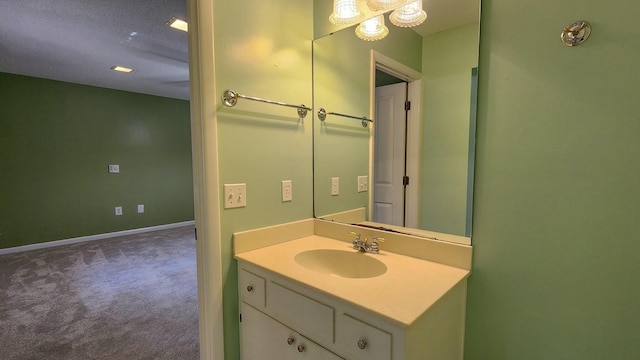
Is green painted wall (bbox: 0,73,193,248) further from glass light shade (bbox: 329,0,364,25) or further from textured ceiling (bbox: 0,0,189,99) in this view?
glass light shade (bbox: 329,0,364,25)

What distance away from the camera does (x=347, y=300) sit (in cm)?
88

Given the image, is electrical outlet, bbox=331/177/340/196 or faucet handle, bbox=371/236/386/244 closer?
faucet handle, bbox=371/236/386/244

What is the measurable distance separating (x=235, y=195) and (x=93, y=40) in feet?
8.23

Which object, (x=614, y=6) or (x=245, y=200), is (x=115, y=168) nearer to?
(x=245, y=200)

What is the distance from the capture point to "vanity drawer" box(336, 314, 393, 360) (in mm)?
809

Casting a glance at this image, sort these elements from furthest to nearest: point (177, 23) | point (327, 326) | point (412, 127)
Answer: point (177, 23) → point (412, 127) → point (327, 326)

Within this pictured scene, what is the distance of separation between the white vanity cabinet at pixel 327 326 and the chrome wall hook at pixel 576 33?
2.88ft

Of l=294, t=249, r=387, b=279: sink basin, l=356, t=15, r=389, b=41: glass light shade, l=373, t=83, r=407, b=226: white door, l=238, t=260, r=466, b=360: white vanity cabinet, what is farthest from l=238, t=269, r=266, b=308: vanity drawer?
l=356, t=15, r=389, b=41: glass light shade

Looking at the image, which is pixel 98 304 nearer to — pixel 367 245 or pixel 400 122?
pixel 367 245

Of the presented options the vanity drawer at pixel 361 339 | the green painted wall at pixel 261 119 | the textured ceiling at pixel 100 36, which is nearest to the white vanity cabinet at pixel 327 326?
the vanity drawer at pixel 361 339

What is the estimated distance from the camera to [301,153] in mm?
1615

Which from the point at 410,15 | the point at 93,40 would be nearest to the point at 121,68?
the point at 93,40

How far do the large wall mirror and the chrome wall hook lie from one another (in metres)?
0.26

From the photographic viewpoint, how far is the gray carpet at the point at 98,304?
1.89 metres
